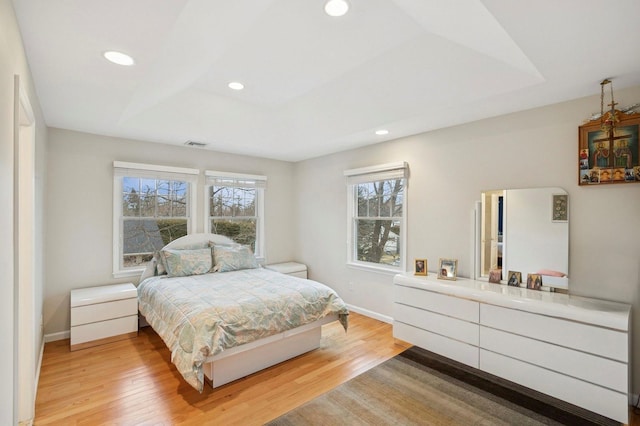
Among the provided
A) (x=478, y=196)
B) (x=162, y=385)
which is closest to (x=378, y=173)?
(x=478, y=196)

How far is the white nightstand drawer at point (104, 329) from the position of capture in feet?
10.5

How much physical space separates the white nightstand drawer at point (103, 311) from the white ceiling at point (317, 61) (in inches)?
77.1

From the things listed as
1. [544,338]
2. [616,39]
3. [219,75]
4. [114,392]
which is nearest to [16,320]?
[114,392]

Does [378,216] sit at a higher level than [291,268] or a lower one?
higher

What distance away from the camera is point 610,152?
242 cm

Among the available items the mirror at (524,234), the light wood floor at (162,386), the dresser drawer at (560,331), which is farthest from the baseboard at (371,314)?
the dresser drawer at (560,331)

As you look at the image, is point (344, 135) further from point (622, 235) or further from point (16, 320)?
point (16, 320)

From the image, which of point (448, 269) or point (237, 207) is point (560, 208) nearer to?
point (448, 269)

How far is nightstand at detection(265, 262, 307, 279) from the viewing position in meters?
4.88

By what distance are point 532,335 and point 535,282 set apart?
56 centimetres

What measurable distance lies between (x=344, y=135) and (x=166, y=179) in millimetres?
→ 2448

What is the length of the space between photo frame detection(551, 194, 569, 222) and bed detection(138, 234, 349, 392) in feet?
7.02

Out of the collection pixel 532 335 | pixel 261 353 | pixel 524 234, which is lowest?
pixel 261 353

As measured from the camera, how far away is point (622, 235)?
238 centimetres
